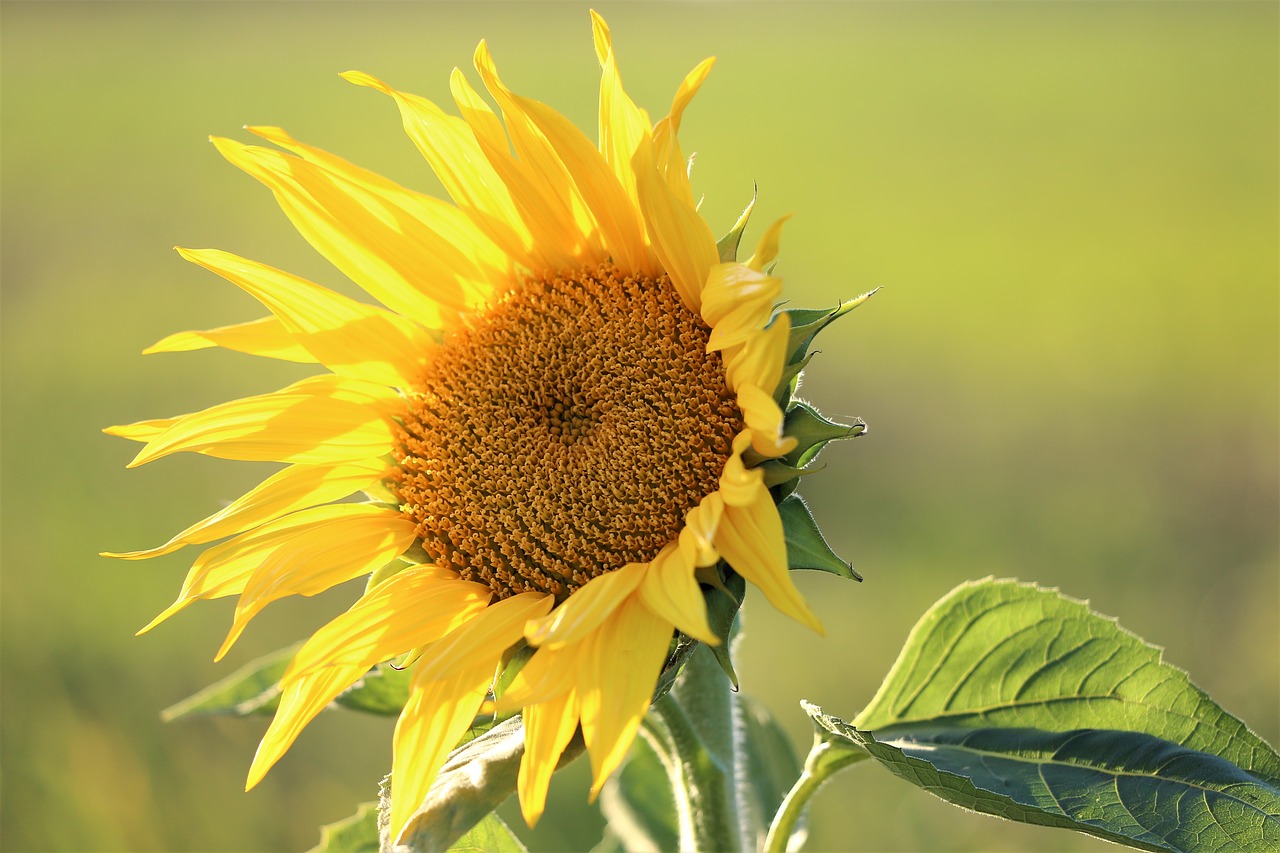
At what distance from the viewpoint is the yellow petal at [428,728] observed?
4.30 feet

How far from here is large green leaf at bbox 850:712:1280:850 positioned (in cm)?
132

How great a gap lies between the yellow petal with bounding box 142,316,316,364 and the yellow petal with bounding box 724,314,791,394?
2.31ft

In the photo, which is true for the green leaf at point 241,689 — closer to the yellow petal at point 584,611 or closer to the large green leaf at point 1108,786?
the yellow petal at point 584,611

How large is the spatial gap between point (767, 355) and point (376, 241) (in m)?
0.71

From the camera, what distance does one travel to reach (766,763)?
234 cm

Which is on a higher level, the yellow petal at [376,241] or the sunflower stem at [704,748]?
the yellow petal at [376,241]

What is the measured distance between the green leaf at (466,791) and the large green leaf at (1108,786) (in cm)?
40

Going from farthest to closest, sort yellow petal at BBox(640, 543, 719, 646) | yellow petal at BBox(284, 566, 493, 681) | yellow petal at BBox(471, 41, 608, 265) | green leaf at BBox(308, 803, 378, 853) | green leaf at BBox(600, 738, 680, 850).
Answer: green leaf at BBox(600, 738, 680, 850) < green leaf at BBox(308, 803, 378, 853) < yellow petal at BBox(471, 41, 608, 265) < yellow petal at BBox(284, 566, 493, 681) < yellow petal at BBox(640, 543, 719, 646)

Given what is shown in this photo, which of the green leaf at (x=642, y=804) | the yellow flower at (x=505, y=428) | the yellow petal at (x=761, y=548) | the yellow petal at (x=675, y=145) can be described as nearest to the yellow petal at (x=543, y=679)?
the yellow flower at (x=505, y=428)

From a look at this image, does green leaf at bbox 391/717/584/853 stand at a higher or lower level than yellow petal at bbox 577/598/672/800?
lower

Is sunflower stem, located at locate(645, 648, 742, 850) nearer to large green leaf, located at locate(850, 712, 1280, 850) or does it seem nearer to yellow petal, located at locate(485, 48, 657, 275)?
large green leaf, located at locate(850, 712, 1280, 850)

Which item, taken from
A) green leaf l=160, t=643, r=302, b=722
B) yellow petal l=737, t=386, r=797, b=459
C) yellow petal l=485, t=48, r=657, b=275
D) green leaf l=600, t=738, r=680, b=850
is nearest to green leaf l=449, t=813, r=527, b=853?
green leaf l=160, t=643, r=302, b=722

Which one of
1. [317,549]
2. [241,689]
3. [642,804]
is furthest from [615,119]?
[642,804]

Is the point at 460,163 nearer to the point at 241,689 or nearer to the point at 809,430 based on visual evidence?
the point at 809,430
